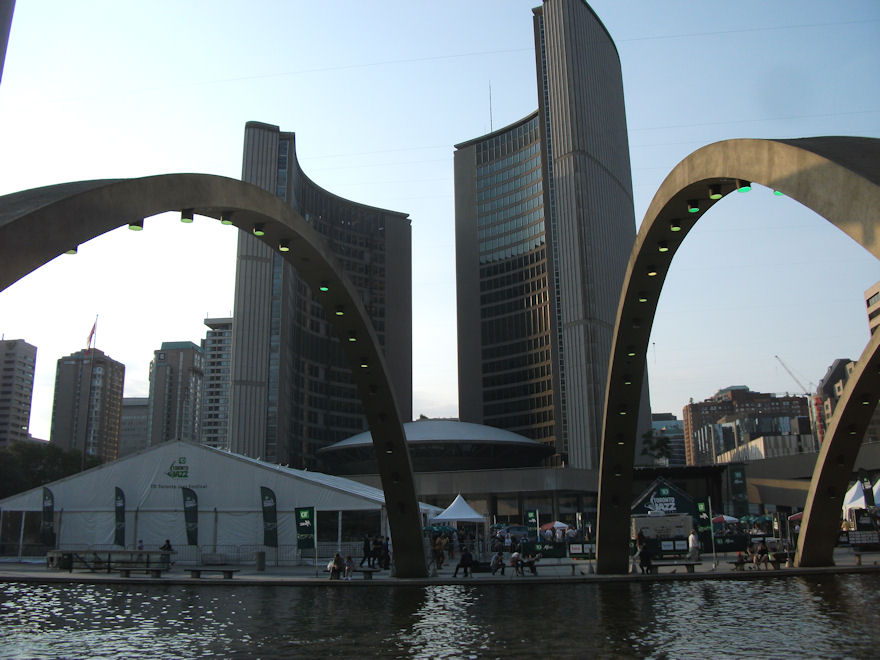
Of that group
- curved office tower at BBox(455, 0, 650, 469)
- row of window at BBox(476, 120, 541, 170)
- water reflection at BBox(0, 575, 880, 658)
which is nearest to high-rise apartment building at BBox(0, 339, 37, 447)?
curved office tower at BBox(455, 0, 650, 469)

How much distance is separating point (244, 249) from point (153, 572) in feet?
260

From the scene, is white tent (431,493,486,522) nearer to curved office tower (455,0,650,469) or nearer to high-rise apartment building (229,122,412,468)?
curved office tower (455,0,650,469)

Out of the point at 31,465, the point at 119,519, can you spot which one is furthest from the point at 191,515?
the point at 31,465

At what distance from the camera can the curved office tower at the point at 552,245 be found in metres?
→ 102

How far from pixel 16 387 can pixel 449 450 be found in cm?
A: 13918

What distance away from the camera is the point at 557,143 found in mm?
107062

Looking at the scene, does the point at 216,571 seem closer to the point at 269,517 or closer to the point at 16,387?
the point at 269,517

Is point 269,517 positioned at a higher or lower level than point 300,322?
lower

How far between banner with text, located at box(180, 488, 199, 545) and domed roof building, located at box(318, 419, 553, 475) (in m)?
61.4

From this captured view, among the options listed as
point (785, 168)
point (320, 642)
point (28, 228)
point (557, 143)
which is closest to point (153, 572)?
point (320, 642)

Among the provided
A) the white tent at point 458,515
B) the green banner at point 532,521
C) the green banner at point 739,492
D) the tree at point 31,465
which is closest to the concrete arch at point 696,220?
the white tent at point 458,515

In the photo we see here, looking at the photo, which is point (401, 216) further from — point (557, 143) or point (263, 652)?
point (263, 652)

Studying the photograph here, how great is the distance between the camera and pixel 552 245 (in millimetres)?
124812

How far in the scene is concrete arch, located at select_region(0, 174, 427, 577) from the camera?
9766 millimetres
